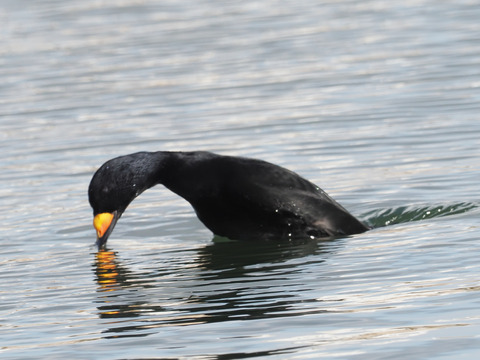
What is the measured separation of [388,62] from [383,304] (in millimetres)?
11013

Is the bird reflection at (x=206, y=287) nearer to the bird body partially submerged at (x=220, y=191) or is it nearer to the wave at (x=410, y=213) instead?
the bird body partially submerged at (x=220, y=191)

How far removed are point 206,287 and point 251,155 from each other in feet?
16.2

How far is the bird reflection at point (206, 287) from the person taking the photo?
7.91 meters

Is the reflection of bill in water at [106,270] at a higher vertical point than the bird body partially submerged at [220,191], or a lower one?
lower

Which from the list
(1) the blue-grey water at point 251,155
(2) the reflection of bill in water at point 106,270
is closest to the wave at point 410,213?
(1) the blue-grey water at point 251,155

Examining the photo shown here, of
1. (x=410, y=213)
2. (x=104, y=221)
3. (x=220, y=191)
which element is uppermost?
(x=220, y=191)

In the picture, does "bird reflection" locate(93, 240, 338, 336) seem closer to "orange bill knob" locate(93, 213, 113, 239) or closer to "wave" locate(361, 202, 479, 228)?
"orange bill knob" locate(93, 213, 113, 239)

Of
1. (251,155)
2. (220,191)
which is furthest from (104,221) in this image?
(251,155)

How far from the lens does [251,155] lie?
13672mm

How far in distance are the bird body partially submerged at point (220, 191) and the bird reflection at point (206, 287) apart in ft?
0.56

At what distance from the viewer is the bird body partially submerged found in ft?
31.4

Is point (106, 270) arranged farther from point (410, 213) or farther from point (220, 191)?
point (410, 213)

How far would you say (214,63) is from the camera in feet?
64.7

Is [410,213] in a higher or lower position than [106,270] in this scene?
lower
